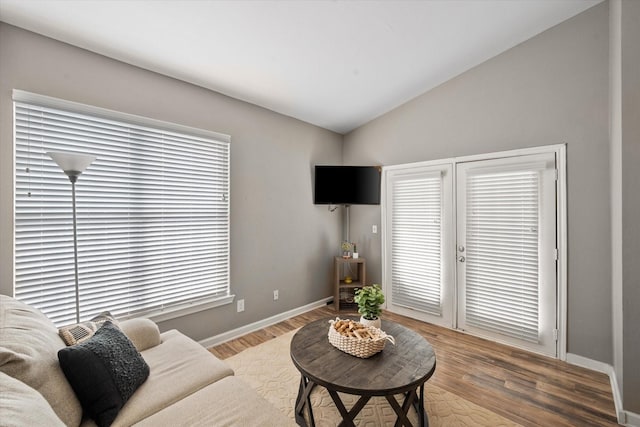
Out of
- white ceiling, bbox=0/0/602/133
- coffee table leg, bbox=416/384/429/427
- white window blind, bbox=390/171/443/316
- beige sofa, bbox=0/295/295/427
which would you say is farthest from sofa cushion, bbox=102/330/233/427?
white window blind, bbox=390/171/443/316

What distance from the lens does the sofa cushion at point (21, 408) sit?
76 cm

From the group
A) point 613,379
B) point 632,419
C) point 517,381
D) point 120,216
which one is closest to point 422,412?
point 517,381

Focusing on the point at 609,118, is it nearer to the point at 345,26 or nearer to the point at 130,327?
the point at 345,26

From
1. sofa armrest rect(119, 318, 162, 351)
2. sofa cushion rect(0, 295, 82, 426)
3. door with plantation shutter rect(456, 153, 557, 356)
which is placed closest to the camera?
sofa cushion rect(0, 295, 82, 426)

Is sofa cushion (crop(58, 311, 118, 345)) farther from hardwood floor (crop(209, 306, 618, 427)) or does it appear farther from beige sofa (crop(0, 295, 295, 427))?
hardwood floor (crop(209, 306, 618, 427))

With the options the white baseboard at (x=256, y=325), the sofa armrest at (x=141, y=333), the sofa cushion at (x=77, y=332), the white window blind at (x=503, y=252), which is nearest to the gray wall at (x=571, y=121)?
the white window blind at (x=503, y=252)

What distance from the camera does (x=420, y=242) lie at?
3.60 metres

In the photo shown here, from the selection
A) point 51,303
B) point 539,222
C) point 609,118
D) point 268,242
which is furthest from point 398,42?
point 51,303

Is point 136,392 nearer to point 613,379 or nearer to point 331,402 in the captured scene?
point 331,402

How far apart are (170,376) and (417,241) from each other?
2.99 meters

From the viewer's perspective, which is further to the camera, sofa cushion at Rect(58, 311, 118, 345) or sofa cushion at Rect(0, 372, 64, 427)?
sofa cushion at Rect(58, 311, 118, 345)

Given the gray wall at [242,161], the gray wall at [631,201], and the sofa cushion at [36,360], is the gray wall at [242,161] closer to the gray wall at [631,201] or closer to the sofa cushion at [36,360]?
the sofa cushion at [36,360]

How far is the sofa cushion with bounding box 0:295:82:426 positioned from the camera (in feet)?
3.55

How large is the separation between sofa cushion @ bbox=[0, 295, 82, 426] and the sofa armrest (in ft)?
1.44
